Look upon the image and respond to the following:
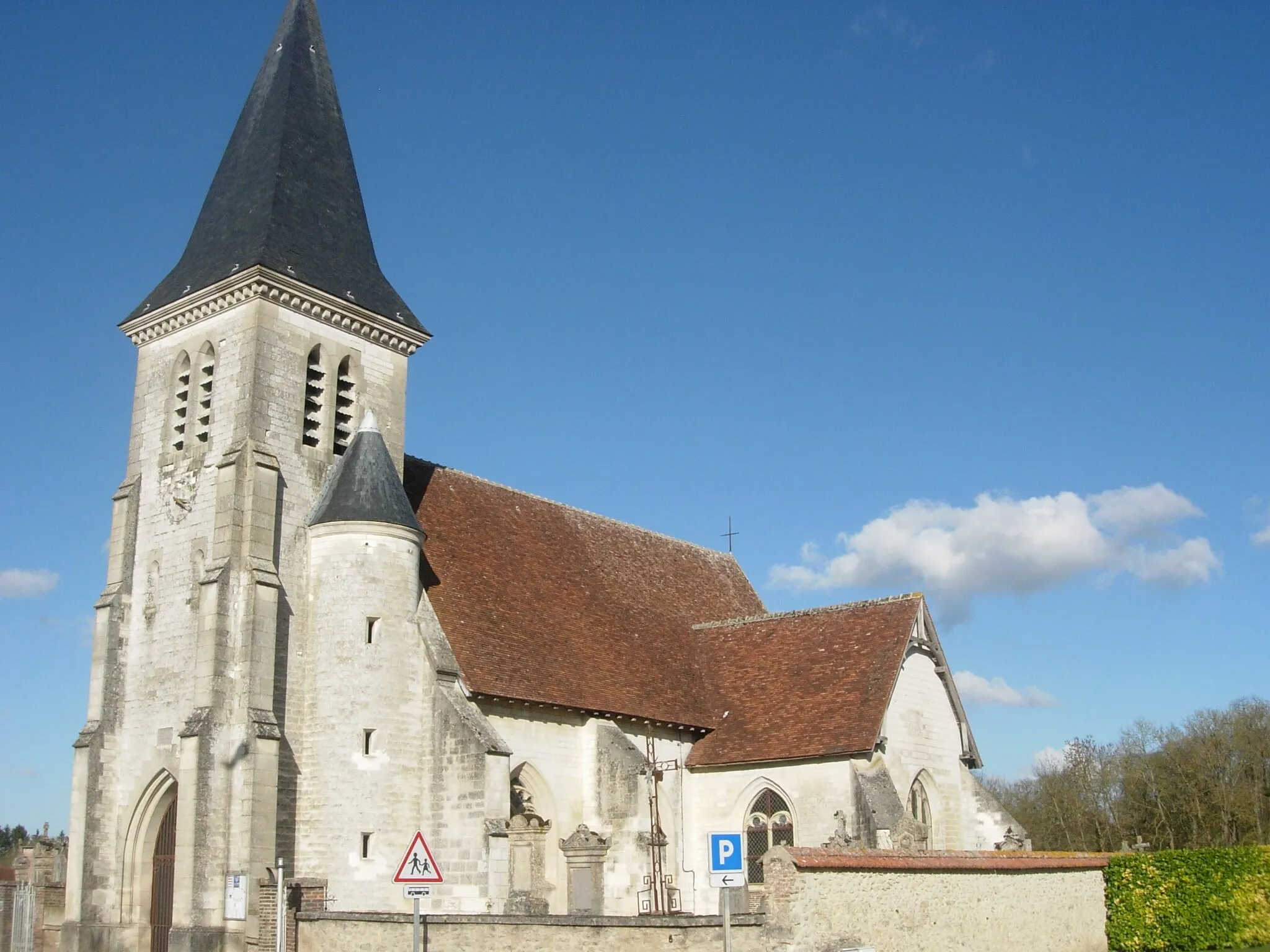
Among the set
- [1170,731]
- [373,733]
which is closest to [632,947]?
[373,733]

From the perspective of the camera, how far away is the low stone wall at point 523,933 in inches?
562

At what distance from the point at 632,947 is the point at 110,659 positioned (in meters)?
12.7

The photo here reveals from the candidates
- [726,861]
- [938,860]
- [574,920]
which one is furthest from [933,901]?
[726,861]

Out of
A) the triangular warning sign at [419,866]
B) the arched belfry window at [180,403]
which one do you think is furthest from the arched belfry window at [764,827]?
the arched belfry window at [180,403]

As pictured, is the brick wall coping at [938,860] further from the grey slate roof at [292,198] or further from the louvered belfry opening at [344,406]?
the grey slate roof at [292,198]

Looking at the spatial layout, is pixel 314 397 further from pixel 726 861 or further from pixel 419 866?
pixel 726 861

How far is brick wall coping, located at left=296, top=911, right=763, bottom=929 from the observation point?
1424cm

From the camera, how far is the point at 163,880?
2195 centimetres

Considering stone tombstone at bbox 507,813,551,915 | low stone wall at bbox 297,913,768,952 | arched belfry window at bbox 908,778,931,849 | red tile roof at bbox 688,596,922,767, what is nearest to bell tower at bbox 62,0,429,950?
low stone wall at bbox 297,913,768,952

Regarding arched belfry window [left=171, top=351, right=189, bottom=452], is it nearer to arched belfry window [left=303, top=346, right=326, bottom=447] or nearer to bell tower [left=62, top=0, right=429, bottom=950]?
bell tower [left=62, top=0, right=429, bottom=950]

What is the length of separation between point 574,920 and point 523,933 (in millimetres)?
884

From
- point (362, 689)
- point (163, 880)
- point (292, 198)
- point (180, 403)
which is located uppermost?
point (292, 198)

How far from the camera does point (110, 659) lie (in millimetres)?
22797

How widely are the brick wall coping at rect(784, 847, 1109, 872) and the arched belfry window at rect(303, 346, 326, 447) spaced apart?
1233cm
